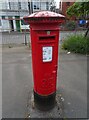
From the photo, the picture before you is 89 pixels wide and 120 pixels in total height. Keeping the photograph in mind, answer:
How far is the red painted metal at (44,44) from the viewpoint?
7.22 feet

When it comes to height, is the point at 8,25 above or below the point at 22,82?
above

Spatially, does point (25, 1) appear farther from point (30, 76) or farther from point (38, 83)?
point (38, 83)

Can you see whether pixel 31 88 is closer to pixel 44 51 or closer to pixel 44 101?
pixel 44 101

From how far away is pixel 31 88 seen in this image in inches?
148

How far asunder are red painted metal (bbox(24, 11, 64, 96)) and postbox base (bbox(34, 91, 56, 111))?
8 centimetres

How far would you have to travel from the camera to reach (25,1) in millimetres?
23922

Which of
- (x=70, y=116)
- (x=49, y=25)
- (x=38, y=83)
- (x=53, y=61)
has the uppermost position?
(x=49, y=25)

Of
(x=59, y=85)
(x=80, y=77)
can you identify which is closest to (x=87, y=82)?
(x=80, y=77)

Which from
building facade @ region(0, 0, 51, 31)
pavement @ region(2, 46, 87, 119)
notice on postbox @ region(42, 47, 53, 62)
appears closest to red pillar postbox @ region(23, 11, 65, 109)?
notice on postbox @ region(42, 47, 53, 62)

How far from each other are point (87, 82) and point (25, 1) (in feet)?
75.3

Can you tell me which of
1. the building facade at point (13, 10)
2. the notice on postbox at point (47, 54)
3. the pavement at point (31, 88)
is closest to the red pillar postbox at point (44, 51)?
the notice on postbox at point (47, 54)

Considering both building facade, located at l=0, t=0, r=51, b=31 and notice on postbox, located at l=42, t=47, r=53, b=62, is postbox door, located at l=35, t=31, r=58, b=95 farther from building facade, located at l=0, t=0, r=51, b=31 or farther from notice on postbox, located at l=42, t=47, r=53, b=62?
building facade, located at l=0, t=0, r=51, b=31

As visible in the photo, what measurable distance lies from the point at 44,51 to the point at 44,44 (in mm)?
123

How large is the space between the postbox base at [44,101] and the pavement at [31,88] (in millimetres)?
96
